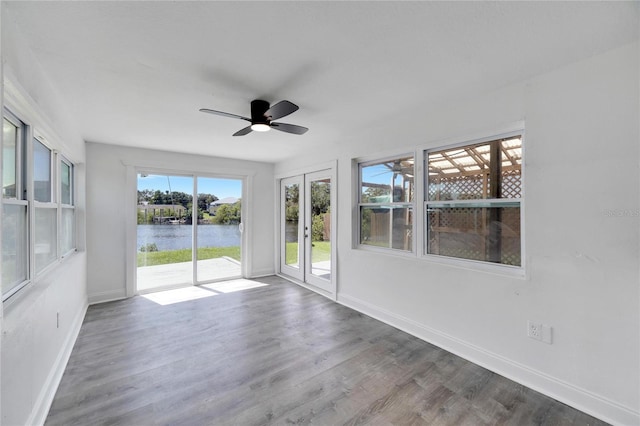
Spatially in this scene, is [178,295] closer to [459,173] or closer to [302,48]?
[302,48]

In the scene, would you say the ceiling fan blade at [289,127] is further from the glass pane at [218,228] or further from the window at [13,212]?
the glass pane at [218,228]

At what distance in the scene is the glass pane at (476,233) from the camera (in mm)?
2416

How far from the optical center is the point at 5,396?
52.5 inches

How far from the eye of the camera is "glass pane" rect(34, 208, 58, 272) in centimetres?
220

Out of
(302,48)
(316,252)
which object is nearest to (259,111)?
(302,48)

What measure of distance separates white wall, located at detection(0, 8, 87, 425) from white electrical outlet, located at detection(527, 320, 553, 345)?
130 inches

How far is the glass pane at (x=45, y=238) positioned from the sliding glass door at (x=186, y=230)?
1833mm

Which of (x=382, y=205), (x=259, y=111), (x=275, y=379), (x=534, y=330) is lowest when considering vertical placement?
(x=275, y=379)

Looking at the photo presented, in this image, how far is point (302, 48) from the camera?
1.77 metres

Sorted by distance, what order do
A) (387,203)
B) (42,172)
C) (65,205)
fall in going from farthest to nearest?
(387,203)
(65,205)
(42,172)

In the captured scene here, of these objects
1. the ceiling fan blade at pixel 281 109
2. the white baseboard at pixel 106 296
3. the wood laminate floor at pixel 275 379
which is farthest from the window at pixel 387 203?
the white baseboard at pixel 106 296

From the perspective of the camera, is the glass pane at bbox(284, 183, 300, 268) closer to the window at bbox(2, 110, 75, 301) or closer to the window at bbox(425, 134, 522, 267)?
the window at bbox(425, 134, 522, 267)

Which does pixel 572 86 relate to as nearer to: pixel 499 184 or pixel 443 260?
pixel 499 184

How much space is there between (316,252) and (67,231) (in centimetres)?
340
